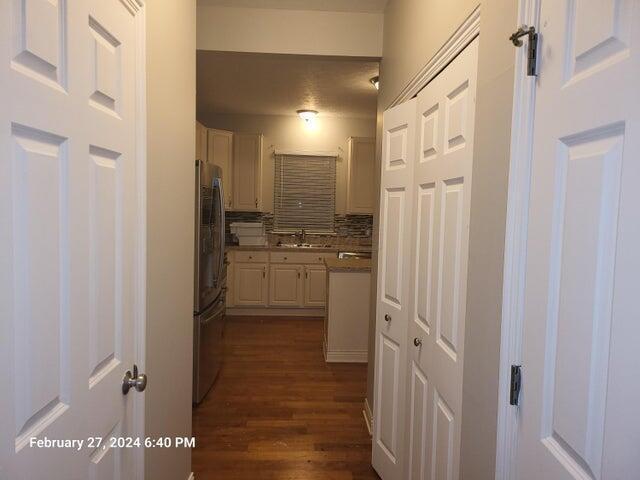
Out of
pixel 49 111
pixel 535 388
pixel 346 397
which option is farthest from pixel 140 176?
pixel 346 397

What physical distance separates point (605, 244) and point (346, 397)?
297 centimetres

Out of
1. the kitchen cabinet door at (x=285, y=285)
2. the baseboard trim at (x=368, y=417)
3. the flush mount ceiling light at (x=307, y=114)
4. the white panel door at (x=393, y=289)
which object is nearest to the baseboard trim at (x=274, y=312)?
the kitchen cabinet door at (x=285, y=285)

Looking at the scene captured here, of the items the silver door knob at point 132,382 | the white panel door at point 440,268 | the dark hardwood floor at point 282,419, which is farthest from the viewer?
the dark hardwood floor at point 282,419

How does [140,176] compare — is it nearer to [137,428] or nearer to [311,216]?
[137,428]

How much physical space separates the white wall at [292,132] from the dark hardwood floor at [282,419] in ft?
8.85

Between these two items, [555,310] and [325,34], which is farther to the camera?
[325,34]

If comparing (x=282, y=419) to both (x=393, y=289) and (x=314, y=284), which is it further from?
(x=314, y=284)

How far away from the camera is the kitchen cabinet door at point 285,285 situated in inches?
229

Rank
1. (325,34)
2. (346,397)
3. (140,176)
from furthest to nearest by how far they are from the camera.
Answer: (346,397), (325,34), (140,176)

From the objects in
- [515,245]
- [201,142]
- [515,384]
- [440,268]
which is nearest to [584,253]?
[515,245]

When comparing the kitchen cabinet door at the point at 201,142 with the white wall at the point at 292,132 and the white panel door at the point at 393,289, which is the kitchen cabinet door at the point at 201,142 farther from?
the white panel door at the point at 393,289

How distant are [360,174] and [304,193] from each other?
2.82ft

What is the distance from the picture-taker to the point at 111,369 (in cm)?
122

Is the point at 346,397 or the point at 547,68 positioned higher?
the point at 547,68
